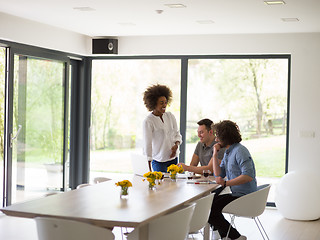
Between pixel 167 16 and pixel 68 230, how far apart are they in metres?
3.79

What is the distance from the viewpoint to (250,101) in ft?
28.4

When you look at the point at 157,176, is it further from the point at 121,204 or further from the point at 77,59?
the point at 77,59

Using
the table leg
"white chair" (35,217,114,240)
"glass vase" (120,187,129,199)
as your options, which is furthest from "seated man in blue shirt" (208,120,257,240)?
"white chair" (35,217,114,240)

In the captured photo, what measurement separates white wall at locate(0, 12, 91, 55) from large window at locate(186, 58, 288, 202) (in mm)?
1796

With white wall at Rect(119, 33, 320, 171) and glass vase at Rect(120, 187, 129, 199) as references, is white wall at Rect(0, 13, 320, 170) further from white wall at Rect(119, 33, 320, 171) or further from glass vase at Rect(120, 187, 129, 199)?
glass vase at Rect(120, 187, 129, 199)

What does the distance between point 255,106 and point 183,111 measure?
113 cm

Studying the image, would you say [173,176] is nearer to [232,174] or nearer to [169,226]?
[232,174]

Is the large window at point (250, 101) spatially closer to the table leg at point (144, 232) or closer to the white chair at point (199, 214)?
the white chair at point (199, 214)

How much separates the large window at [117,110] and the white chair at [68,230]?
5549 millimetres

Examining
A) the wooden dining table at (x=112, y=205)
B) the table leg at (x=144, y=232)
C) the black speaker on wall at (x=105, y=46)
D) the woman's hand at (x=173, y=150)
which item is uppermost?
the black speaker on wall at (x=105, y=46)

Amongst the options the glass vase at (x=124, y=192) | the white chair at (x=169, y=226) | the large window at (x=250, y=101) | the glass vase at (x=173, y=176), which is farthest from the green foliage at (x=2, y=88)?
the white chair at (x=169, y=226)

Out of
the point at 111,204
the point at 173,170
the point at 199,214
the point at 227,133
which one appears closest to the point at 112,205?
the point at 111,204

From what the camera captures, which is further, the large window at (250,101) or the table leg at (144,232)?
the large window at (250,101)

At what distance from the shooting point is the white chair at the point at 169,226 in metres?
3.94
